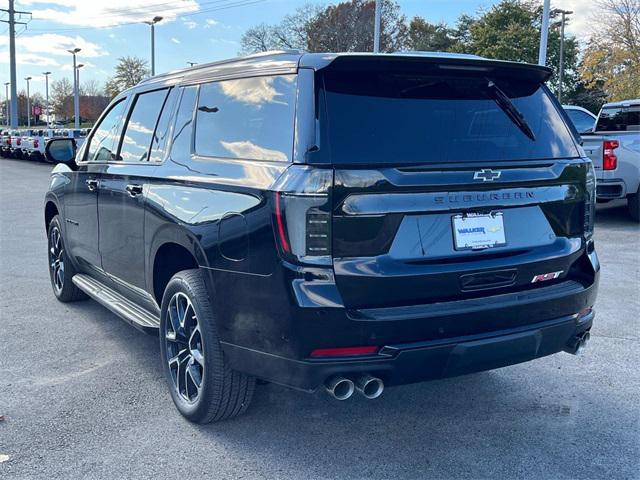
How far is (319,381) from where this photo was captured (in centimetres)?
295

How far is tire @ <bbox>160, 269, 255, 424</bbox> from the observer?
3418 mm

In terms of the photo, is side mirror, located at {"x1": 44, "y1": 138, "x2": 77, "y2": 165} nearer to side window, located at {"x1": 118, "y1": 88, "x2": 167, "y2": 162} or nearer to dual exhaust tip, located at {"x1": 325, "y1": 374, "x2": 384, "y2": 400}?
side window, located at {"x1": 118, "y1": 88, "x2": 167, "y2": 162}

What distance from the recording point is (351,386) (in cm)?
302

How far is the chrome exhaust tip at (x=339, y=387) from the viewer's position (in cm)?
297

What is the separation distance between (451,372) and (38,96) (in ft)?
378

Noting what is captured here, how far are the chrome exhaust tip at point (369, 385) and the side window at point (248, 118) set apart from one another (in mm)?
1041

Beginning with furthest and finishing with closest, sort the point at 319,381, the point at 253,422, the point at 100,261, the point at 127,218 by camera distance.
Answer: the point at 100,261
the point at 127,218
the point at 253,422
the point at 319,381

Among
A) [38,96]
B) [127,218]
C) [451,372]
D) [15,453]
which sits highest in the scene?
[38,96]

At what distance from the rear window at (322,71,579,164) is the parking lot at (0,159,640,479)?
4.80ft

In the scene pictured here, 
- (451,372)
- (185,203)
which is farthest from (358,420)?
(185,203)

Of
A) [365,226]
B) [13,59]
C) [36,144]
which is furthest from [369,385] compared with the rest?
[13,59]

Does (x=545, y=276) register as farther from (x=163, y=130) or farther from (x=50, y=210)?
(x=50, y=210)

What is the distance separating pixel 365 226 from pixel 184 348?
1473 millimetres

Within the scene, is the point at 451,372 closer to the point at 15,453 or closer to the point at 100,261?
the point at 15,453
